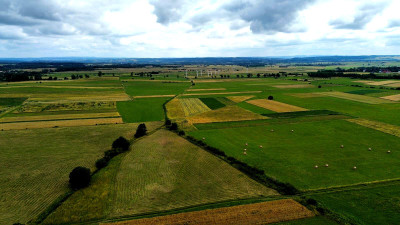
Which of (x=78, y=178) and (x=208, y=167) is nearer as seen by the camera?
(x=78, y=178)

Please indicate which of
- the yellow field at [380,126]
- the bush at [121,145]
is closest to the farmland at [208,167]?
the yellow field at [380,126]

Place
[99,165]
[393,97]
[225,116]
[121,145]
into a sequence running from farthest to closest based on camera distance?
[393,97], [225,116], [121,145], [99,165]

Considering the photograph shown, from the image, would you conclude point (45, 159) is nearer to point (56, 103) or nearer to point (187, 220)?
point (187, 220)

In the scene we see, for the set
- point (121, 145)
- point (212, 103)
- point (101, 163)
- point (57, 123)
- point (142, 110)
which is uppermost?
point (212, 103)

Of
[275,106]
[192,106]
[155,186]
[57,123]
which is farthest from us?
[192,106]

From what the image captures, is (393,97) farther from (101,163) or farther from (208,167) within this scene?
(101,163)

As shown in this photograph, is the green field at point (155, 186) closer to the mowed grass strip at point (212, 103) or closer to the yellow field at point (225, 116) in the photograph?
the yellow field at point (225, 116)

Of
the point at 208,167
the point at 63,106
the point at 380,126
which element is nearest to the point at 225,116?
the point at 208,167

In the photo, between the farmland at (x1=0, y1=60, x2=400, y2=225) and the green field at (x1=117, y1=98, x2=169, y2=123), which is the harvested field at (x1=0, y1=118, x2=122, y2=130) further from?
the green field at (x1=117, y1=98, x2=169, y2=123)
